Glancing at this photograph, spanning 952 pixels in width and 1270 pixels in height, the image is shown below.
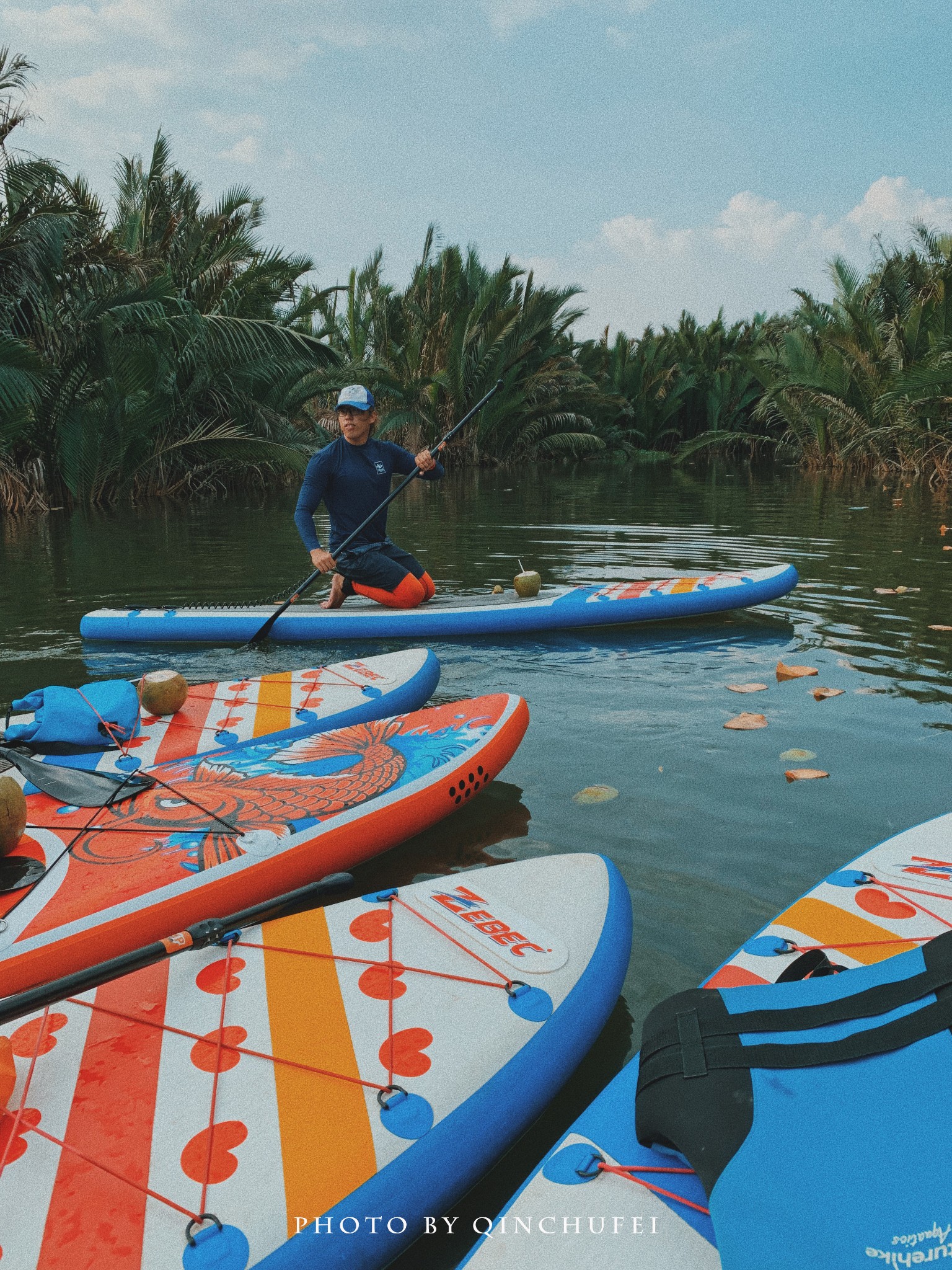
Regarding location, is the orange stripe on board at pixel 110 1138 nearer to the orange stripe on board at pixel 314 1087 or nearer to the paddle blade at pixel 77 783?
the orange stripe on board at pixel 314 1087

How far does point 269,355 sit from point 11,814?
1442 cm

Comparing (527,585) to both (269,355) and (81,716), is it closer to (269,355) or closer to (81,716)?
(81,716)

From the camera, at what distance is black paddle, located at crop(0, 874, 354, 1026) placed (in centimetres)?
197

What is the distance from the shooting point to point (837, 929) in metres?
2.41

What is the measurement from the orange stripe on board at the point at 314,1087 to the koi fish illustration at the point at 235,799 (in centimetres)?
72

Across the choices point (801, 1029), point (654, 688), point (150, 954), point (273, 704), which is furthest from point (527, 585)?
point (801, 1029)

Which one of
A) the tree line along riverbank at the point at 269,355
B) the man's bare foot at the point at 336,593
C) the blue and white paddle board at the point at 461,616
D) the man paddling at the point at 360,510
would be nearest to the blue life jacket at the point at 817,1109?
the blue and white paddle board at the point at 461,616

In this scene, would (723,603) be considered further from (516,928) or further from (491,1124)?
(491,1124)

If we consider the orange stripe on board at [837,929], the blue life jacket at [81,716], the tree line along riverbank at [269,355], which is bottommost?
the orange stripe on board at [837,929]

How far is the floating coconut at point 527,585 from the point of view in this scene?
673 cm

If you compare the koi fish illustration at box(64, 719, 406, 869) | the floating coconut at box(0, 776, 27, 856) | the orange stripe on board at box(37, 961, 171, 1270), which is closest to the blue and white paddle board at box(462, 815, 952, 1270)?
the orange stripe on board at box(37, 961, 171, 1270)

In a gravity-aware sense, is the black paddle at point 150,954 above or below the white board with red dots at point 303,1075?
above

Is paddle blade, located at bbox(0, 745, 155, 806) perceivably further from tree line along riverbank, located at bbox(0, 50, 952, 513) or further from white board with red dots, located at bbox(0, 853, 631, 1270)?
tree line along riverbank, located at bbox(0, 50, 952, 513)

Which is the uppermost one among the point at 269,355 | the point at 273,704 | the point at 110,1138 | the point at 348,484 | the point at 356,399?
the point at 269,355
